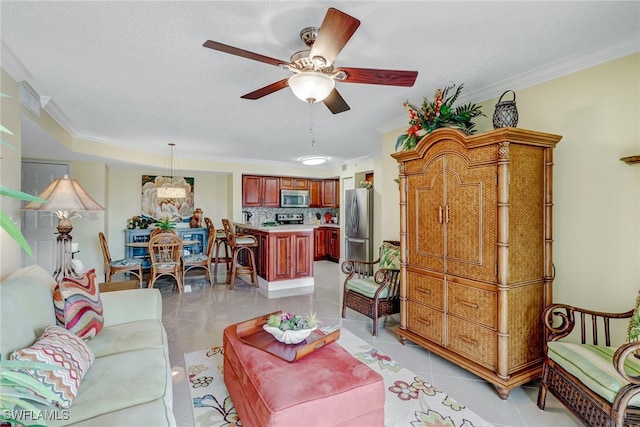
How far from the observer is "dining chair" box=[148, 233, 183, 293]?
4.64m

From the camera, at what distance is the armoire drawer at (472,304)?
2330 millimetres

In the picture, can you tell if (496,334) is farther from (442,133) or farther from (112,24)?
(112,24)

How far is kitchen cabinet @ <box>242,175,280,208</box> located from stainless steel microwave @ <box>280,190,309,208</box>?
0.38 feet

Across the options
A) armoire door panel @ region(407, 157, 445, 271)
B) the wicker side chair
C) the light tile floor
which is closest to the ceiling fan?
armoire door panel @ region(407, 157, 445, 271)

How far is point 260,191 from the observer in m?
7.16

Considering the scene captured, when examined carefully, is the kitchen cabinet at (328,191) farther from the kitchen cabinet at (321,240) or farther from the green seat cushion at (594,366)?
the green seat cushion at (594,366)

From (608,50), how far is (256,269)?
4.93m

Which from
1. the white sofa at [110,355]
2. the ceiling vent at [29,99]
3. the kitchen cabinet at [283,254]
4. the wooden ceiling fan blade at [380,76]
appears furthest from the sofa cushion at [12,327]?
the kitchen cabinet at [283,254]

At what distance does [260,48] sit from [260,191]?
506 cm

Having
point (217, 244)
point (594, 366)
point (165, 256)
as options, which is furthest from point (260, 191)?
point (594, 366)

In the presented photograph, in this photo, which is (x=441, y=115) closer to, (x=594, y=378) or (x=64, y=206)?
(x=594, y=378)

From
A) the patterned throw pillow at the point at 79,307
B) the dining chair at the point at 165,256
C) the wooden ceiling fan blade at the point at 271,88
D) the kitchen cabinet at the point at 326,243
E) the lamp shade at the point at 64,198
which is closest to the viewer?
the patterned throw pillow at the point at 79,307

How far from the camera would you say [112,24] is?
195cm

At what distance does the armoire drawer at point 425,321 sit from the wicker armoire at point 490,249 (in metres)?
0.01
